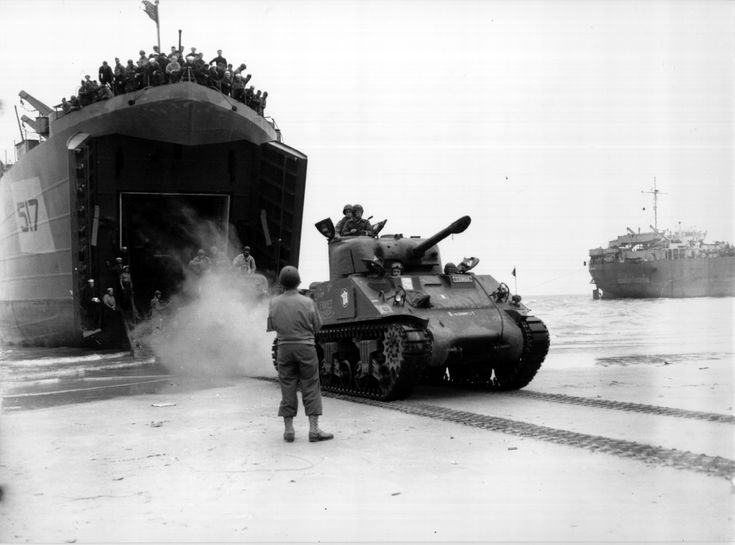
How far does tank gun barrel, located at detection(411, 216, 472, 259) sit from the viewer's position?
10.5 meters

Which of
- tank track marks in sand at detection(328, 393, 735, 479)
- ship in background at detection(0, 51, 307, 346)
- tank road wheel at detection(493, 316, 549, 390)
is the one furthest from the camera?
ship in background at detection(0, 51, 307, 346)

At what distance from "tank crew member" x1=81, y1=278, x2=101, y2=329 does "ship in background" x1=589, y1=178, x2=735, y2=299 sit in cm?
5247

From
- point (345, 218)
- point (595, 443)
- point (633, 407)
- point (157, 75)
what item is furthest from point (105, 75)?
point (595, 443)

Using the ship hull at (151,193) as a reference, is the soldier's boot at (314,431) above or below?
below

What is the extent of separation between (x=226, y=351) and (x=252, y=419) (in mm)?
6222

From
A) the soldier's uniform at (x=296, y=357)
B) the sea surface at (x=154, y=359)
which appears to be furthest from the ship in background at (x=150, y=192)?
the soldier's uniform at (x=296, y=357)

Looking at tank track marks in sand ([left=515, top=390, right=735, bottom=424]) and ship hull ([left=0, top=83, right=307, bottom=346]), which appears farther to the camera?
ship hull ([left=0, top=83, right=307, bottom=346])

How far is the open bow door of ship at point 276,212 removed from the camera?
1762cm

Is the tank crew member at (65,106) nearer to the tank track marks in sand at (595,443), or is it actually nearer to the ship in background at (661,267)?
the tank track marks in sand at (595,443)

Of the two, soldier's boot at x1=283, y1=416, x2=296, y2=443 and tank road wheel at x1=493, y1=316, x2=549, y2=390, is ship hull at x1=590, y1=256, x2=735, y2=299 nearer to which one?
tank road wheel at x1=493, y1=316, x2=549, y2=390

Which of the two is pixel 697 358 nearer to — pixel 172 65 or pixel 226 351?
pixel 226 351

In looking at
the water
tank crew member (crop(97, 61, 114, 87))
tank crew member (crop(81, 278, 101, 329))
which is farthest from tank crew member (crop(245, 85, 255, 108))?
the water

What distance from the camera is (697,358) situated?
575 inches

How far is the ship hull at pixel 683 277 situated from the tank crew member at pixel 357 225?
177 ft
